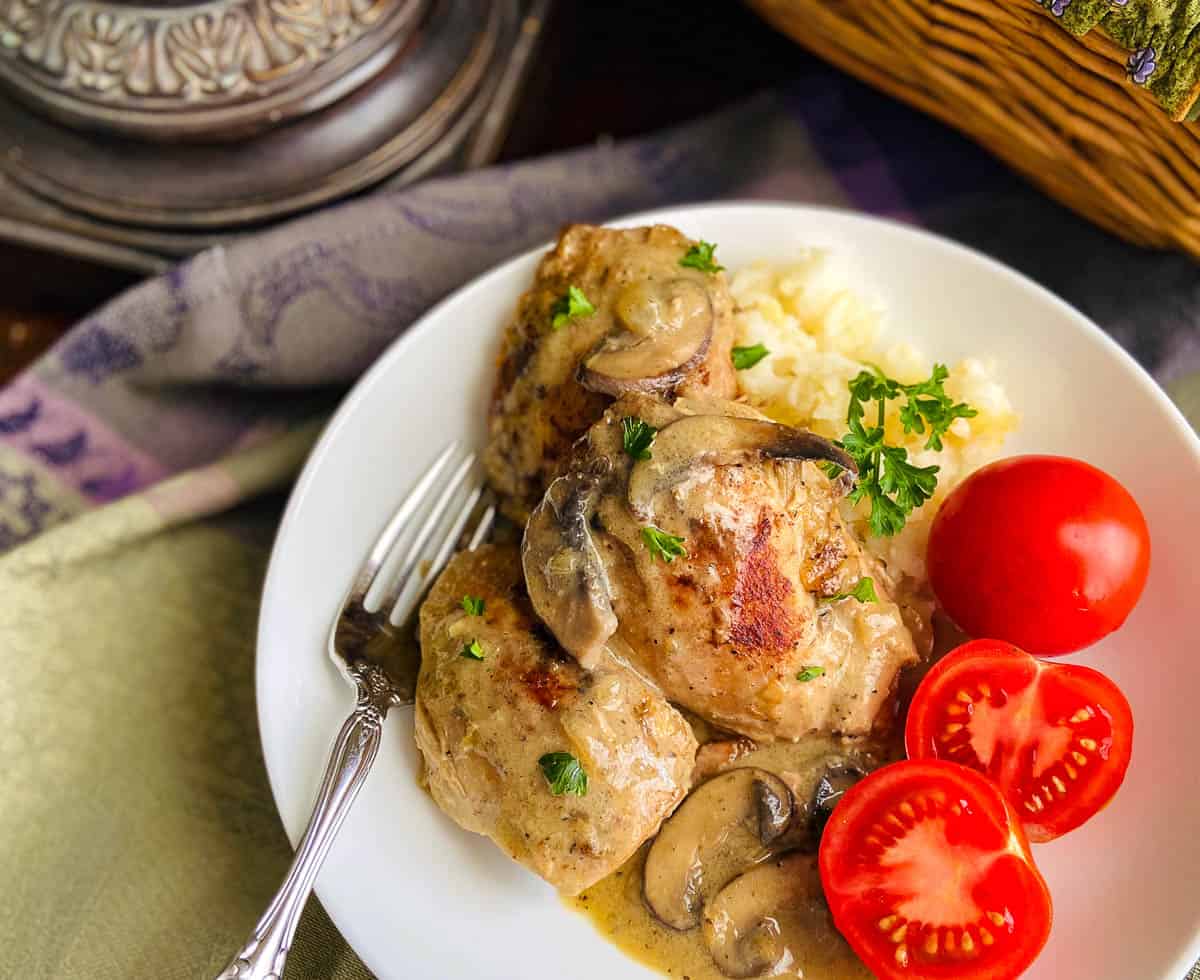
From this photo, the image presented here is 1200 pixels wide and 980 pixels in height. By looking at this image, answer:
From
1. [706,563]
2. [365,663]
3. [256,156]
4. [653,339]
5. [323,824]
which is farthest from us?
[256,156]

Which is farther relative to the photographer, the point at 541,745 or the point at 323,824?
the point at 323,824

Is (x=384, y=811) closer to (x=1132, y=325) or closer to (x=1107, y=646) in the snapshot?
(x=1107, y=646)

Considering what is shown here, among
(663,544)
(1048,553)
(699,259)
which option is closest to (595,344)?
(699,259)

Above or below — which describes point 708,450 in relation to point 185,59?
above

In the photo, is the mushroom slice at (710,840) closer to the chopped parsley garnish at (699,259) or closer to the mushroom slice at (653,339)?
the mushroom slice at (653,339)

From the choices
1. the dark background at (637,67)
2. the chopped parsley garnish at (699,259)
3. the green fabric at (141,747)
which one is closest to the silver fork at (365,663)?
the green fabric at (141,747)

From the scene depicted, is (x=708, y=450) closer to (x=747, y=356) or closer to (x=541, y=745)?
(x=747, y=356)

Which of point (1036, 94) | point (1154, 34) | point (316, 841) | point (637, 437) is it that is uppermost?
point (1154, 34)
